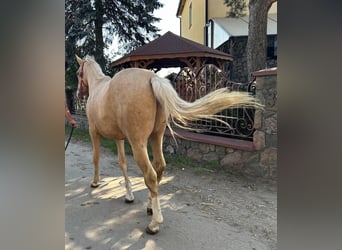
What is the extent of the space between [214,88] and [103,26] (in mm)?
6465

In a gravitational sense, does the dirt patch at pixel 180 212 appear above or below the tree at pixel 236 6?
below

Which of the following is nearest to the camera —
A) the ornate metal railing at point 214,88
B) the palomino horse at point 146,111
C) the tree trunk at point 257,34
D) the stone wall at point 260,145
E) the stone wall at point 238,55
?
the palomino horse at point 146,111

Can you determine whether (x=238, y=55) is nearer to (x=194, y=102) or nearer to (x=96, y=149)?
(x=96, y=149)

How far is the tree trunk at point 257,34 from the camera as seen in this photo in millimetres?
6477

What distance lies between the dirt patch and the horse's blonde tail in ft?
3.10

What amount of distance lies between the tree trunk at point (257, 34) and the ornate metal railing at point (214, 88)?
170cm

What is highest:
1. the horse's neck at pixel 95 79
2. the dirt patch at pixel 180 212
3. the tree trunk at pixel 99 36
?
the tree trunk at pixel 99 36

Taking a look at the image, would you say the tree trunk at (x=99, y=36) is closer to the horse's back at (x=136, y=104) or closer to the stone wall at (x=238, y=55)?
the stone wall at (x=238, y=55)

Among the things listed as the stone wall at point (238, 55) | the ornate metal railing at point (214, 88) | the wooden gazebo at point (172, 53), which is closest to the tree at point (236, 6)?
the stone wall at point (238, 55)

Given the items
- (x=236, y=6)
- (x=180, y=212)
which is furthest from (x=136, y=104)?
(x=236, y=6)
